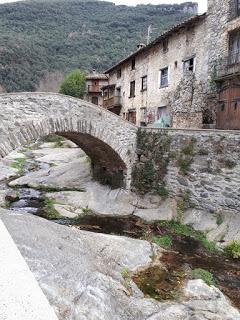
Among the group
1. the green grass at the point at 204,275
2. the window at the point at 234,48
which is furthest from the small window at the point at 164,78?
the green grass at the point at 204,275

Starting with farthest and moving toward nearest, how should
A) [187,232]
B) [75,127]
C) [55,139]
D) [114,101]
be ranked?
[55,139] → [114,101] → [75,127] → [187,232]

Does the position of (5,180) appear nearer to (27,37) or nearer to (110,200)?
(110,200)

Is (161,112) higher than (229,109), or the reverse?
(229,109)

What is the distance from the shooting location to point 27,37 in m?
77.1

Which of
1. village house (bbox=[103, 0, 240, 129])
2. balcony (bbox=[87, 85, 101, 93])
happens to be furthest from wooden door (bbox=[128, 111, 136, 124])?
balcony (bbox=[87, 85, 101, 93])

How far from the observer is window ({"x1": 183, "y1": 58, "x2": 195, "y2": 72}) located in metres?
20.8

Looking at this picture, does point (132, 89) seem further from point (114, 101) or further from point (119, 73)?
point (119, 73)

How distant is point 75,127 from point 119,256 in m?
7.41

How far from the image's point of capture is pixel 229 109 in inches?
673

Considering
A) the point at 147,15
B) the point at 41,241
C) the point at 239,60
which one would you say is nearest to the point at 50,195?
the point at 41,241

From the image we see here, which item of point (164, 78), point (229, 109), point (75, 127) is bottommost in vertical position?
point (75, 127)

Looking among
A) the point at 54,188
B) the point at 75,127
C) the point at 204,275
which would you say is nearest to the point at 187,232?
the point at 204,275

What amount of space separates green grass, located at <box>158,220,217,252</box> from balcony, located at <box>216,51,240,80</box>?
26.5ft

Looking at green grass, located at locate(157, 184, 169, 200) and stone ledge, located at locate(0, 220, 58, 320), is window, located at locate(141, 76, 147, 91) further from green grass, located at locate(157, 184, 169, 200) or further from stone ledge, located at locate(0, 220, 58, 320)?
stone ledge, located at locate(0, 220, 58, 320)
